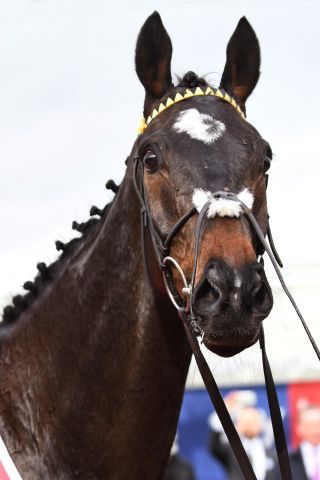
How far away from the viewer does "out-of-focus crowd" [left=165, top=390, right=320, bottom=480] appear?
11.5 m

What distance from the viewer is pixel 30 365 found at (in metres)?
5.07

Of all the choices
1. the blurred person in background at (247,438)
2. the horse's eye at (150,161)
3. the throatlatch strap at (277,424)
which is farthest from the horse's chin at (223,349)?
the blurred person in background at (247,438)

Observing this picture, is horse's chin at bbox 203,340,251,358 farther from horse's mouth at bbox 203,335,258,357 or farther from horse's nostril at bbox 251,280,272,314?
horse's nostril at bbox 251,280,272,314

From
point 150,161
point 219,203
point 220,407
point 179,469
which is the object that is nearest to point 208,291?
point 219,203

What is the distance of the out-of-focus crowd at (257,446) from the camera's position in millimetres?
11523

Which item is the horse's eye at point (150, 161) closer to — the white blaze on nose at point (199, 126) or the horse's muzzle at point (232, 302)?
the white blaze on nose at point (199, 126)

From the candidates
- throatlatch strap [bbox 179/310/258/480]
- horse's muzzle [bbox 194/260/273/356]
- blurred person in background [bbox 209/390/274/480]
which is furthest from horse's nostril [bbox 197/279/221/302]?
blurred person in background [bbox 209/390/274/480]

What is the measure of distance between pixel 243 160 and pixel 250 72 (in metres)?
0.99

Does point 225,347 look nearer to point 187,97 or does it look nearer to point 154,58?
point 187,97

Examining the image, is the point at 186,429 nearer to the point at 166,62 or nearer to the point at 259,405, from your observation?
the point at 259,405

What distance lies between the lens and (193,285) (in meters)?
4.29

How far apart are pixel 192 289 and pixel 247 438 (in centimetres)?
761

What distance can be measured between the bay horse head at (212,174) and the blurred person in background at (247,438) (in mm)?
6883

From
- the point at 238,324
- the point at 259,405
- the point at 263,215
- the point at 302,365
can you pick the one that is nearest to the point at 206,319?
the point at 238,324
